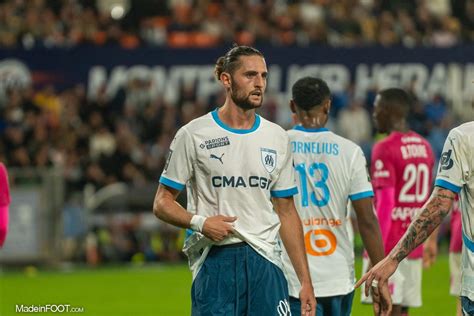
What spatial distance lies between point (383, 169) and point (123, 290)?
7.81 metres

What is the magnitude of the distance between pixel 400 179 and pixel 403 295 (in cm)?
101

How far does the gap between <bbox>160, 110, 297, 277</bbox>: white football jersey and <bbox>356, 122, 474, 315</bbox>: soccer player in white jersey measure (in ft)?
2.84

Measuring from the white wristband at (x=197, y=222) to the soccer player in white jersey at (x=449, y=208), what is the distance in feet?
3.24

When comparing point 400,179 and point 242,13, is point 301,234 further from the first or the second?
point 242,13

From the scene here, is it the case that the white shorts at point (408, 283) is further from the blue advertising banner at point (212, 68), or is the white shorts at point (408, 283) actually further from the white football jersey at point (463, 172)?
the blue advertising banner at point (212, 68)

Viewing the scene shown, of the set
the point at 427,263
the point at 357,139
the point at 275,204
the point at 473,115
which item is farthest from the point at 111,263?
the point at 275,204

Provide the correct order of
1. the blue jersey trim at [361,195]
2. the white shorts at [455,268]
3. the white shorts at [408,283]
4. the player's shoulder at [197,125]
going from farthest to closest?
the white shorts at [455,268] → the white shorts at [408,283] → the blue jersey trim at [361,195] → the player's shoulder at [197,125]

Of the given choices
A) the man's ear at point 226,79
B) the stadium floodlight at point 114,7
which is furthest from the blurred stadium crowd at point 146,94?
the man's ear at point 226,79

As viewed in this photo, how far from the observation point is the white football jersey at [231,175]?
6398 millimetres

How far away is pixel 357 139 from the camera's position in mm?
22156

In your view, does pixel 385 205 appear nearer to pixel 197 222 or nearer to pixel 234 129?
pixel 234 129

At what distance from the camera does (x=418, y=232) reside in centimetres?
577

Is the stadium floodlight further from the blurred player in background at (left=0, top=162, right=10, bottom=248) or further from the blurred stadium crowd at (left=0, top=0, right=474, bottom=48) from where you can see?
the blurred player in background at (left=0, top=162, right=10, bottom=248)

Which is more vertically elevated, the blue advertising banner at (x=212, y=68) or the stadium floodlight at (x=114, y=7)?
the stadium floodlight at (x=114, y=7)
